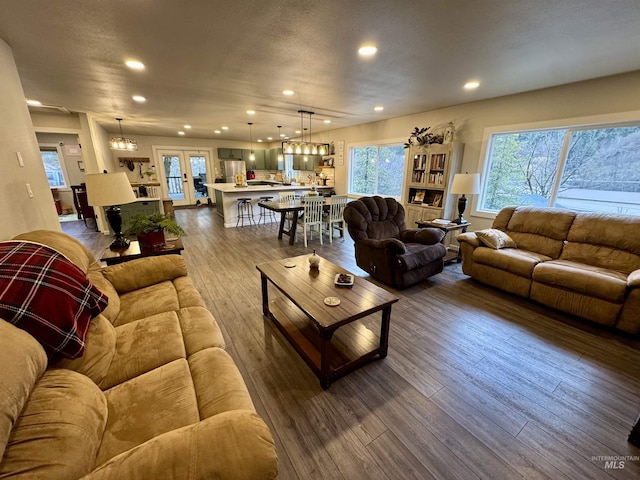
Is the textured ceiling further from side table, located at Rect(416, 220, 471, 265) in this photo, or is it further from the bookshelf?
side table, located at Rect(416, 220, 471, 265)

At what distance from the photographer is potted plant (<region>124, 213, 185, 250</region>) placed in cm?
246

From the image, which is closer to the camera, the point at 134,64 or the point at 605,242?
the point at 134,64

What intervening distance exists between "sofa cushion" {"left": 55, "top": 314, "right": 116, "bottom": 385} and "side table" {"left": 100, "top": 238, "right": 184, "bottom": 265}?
109cm

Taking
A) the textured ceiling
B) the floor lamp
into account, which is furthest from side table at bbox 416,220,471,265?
the floor lamp

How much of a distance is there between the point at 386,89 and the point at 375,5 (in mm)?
1958

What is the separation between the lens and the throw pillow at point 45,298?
3.34 ft

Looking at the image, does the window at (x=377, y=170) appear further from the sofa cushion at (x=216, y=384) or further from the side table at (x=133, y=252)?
the sofa cushion at (x=216, y=384)

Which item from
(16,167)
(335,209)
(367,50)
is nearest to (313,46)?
(367,50)

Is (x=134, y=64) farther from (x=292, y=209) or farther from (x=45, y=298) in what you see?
(x=292, y=209)

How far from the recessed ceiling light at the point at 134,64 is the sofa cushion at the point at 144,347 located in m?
2.61

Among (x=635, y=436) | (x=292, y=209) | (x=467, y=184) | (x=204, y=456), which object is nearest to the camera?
(x=204, y=456)

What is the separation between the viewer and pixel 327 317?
171 cm

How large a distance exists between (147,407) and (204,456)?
0.50 metres

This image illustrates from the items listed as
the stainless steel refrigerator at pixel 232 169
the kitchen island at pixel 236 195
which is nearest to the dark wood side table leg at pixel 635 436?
the kitchen island at pixel 236 195
